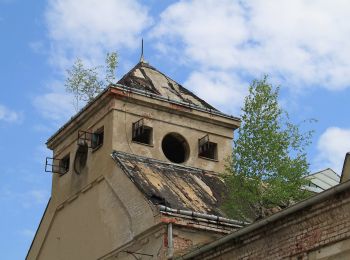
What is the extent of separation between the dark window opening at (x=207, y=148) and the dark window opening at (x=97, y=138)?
3.59m

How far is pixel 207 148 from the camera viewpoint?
2778cm

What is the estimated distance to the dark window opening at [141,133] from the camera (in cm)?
2638

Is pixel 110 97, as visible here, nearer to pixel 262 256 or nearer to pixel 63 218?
pixel 63 218

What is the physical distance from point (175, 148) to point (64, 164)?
447cm

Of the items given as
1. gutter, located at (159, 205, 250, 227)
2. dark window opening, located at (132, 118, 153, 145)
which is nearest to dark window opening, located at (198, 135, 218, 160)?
dark window opening, located at (132, 118, 153, 145)

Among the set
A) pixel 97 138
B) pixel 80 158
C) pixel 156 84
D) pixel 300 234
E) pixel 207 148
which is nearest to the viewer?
pixel 300 234

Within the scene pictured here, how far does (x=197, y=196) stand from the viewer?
972 inches

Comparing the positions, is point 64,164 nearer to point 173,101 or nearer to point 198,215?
point 173,101

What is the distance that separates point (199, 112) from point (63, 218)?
637 cm

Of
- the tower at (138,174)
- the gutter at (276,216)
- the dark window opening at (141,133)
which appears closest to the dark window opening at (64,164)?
the tower at (138,174)

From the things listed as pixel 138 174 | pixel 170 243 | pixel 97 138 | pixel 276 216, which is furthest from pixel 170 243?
pixel 97 138

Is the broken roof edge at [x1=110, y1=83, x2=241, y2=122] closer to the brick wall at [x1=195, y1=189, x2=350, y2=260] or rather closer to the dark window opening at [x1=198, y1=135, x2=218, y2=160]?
the dark window opening at [x1=198, y1=135, x2=218, y2=160]

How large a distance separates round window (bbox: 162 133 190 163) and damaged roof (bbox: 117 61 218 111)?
4.81 feet

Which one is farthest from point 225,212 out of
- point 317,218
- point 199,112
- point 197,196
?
point 317,218
